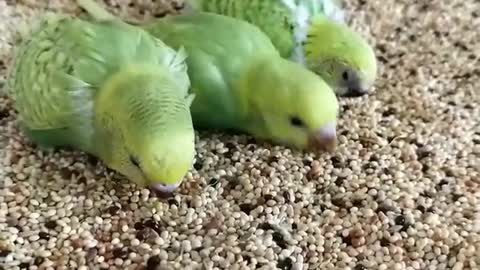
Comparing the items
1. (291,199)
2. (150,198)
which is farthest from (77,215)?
(291,199)

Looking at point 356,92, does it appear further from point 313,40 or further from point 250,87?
point 250,87

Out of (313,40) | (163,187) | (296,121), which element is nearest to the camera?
(163,187)

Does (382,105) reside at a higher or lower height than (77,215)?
higher

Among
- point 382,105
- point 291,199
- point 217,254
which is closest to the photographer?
point 217,254

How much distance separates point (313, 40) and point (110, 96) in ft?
1.37

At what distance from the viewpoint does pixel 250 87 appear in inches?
55.3

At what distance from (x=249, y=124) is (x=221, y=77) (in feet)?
0.33

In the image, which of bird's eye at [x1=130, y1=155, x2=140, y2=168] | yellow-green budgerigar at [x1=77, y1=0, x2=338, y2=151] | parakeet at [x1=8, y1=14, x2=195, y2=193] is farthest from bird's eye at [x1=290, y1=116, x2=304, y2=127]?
bird's eye at [x1=130, y1=155, x2=140, y2=168]

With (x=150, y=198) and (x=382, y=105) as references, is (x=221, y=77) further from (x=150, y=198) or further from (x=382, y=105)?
(x=382, y=105)

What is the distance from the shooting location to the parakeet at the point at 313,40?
1.50 m

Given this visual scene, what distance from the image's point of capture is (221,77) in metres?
1.40

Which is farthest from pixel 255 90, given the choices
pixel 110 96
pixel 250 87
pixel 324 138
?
pixel 110 96

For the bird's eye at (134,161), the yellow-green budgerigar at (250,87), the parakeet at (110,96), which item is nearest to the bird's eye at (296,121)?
the yellow-green budgerigar at (250,87)

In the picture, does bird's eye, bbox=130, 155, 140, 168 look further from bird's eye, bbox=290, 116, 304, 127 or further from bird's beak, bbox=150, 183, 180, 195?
bird's eye, bbox=290, 116, 304, 127
